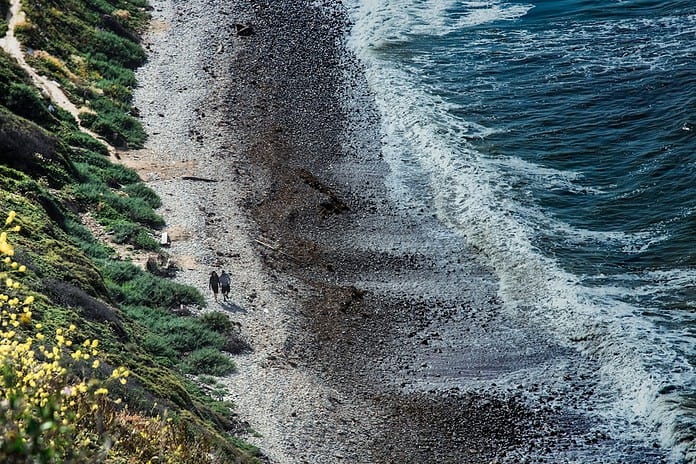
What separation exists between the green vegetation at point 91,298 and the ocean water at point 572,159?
1087 cm

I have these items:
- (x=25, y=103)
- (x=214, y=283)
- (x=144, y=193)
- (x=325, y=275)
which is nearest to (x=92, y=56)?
(x=25, y=103)

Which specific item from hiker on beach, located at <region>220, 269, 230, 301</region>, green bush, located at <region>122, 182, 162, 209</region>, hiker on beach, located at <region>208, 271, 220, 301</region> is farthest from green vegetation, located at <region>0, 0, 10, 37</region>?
hiker on beach, located at <region>220, 269, 230, 301</region>

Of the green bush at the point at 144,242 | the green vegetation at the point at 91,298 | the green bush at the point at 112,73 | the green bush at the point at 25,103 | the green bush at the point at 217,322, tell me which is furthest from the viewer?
the green bush at the point at 112,73

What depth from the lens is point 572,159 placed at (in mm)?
37562

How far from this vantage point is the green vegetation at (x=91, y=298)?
11035 mm

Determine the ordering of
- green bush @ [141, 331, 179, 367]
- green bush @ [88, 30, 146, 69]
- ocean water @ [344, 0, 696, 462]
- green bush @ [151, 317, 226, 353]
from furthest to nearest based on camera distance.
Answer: green bush @ [88, 30, 146, 69] → ocean water @ [344, 0, 696, 462] → green bush @ [151, 317, 226, 353] → green bush @ [141, 331, 179, 367]

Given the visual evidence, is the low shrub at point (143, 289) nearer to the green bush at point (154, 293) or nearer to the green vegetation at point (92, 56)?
the green bush at point (154, 293)

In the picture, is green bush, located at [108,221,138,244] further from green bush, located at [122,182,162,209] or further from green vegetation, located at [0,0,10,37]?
green vegetation, located at [0,0,10,37]

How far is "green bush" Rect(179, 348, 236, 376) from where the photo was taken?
78.4 ft

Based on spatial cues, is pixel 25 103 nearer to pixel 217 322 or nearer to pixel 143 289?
pixel 143 289

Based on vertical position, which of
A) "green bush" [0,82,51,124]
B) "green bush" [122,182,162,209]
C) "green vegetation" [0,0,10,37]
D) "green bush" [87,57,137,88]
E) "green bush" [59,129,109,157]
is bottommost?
"green bush" [122,182,162,209]

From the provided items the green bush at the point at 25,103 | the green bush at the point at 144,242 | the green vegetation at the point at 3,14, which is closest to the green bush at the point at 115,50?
the green vegetation at the point at 3,14

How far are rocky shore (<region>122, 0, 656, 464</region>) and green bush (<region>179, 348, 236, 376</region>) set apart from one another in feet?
1.31

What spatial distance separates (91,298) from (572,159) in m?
23.6
